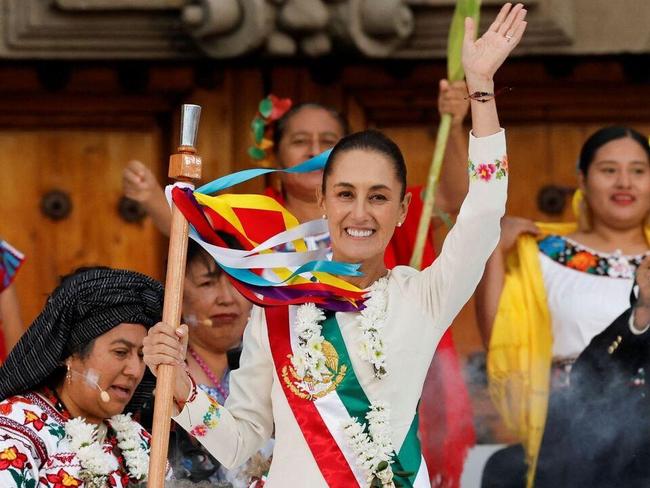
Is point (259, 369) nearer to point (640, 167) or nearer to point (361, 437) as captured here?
point (361, 437)

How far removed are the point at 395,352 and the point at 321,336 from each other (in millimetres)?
170

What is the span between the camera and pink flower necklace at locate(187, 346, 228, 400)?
4.79 m

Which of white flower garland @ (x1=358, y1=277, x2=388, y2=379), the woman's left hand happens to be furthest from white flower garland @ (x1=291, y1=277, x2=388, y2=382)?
the woman's left hand

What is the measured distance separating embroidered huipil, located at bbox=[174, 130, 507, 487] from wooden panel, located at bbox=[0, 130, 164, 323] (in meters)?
2.01

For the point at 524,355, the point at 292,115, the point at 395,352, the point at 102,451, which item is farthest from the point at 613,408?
the point at 102,451

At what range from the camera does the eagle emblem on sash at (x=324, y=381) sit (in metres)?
3.76

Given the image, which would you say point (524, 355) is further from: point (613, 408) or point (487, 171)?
point (487, 171)

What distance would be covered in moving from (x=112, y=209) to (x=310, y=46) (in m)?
0.90

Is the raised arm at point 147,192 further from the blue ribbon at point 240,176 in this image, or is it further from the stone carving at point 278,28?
the blue ribbon at point 240,176

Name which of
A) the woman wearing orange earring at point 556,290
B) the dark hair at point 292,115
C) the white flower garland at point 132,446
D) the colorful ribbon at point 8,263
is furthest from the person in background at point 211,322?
the woman wearing orange earring at point 556,290

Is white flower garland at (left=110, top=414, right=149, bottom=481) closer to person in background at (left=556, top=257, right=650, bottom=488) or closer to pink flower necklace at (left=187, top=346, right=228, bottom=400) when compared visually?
pink flower necklace at (left=187, top=346, right=228, bottom=400)

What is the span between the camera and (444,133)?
4.83 m

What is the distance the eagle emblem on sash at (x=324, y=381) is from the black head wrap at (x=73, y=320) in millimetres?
634

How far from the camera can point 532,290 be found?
5.20 metres
